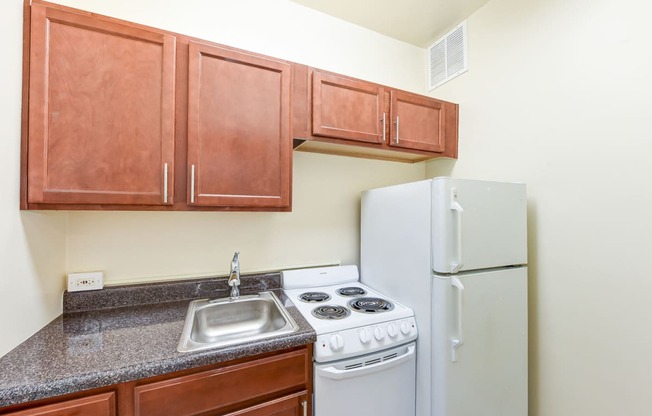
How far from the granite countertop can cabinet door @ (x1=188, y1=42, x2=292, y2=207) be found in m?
0.60

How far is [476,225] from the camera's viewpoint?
4.46ft

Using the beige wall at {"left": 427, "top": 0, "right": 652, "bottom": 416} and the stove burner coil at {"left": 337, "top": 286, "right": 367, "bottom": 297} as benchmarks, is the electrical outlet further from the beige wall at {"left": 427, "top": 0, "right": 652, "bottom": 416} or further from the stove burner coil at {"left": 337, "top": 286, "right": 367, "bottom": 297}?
the beige wall at {"left": 427, "top": 0, "right": 652, "bottom": 416}

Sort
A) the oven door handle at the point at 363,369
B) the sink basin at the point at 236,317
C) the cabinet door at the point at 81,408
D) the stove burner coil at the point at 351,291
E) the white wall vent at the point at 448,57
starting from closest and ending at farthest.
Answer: the cabinet door at the point at 81,408, the oven door handle at the point at 363,369, the sink basin at the point at 236,317, the stove burner coil at the point at 351,291, the white wall vent at the point at 448,57

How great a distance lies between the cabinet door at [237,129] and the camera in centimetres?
128

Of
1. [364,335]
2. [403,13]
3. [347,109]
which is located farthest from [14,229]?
[403,13]

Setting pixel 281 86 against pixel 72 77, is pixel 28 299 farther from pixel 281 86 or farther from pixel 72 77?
pixel 281 86

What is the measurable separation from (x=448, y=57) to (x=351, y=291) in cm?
192

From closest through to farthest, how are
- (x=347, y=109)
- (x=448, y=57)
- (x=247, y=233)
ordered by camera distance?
(x=347, y=109), (x=247, y=233), (x=448, y=57)

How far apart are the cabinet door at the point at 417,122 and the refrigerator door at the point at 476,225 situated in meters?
0.58

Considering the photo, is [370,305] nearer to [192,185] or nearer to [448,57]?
[192,185]

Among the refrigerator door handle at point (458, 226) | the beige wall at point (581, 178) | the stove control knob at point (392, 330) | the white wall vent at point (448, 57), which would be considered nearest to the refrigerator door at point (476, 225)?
the refrigerator door handle at point (458, 226)

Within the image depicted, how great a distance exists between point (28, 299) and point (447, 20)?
286 cm

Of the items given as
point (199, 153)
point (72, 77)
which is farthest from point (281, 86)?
point (72, 77)

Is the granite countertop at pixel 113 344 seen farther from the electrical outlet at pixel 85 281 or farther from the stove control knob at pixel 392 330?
the stove control knob at pixel 392 330
